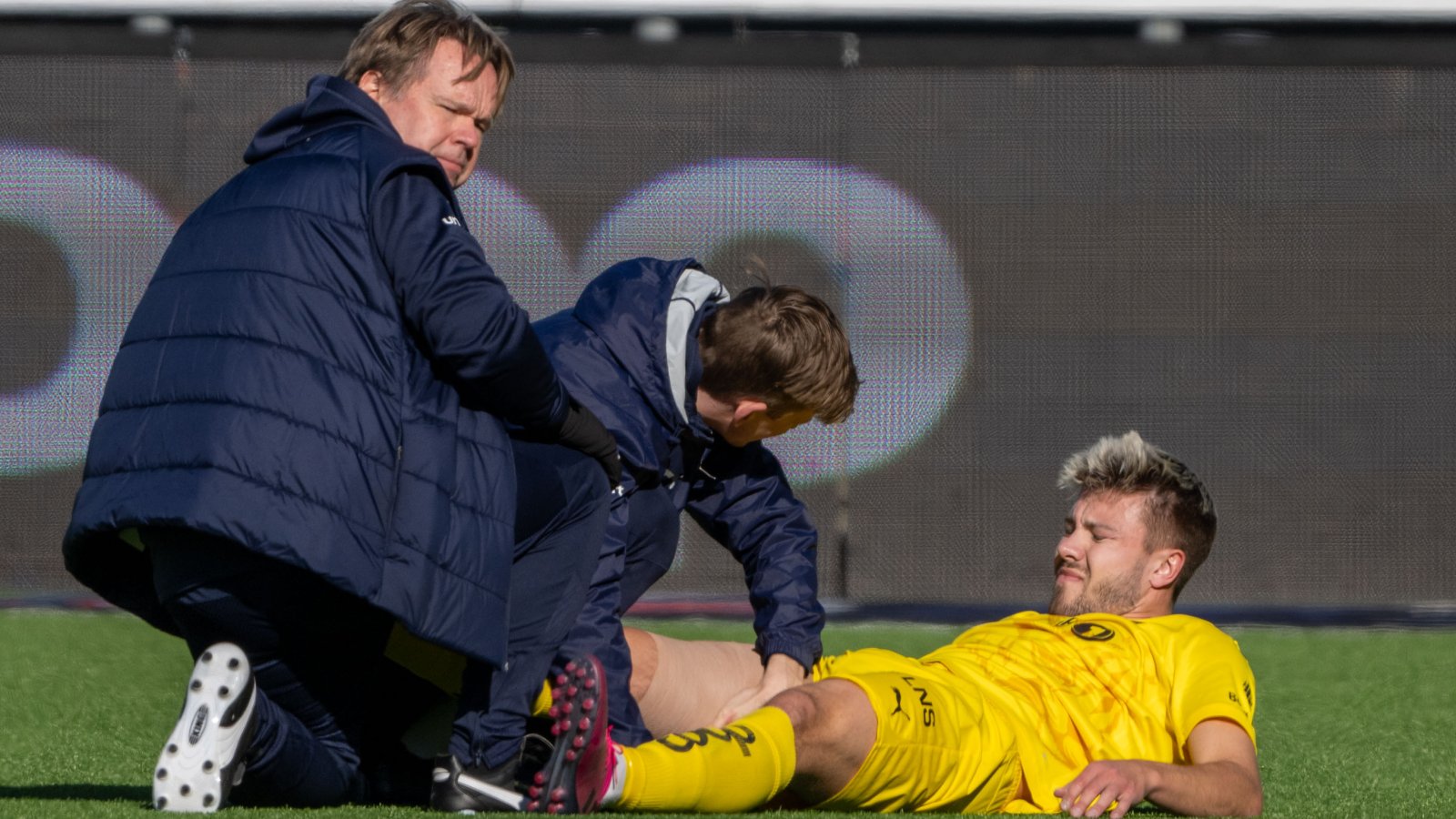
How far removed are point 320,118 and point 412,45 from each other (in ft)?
0.67

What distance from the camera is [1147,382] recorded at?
7.00 m

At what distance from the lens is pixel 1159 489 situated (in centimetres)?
313

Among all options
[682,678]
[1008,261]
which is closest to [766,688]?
[682,678]

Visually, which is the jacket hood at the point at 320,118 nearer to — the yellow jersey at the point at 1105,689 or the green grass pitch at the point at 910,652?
the green grass pitch at the point at 910,652

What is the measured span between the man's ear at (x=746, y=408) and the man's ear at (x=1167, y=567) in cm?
77

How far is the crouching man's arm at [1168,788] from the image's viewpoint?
242 cm

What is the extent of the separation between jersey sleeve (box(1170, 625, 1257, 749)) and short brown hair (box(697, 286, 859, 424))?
0.70 m

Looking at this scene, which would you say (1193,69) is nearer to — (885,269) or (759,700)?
(885,269)

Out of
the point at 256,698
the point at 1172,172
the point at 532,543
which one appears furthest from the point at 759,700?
the point at 1172,172

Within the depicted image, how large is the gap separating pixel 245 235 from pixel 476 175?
15.7 ft

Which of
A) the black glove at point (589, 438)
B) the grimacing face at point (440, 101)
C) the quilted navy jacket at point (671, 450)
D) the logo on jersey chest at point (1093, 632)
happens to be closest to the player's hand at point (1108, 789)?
the logo on jersey chest at point (1093, 632)

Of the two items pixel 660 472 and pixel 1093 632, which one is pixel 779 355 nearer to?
pixel 660 472

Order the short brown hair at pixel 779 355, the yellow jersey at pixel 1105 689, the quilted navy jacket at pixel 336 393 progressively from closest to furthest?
the quilted navy jacket at pixel 336 393 < the yellow jersey at pixel 1105 689 < the short brown hair at pixel 779 355

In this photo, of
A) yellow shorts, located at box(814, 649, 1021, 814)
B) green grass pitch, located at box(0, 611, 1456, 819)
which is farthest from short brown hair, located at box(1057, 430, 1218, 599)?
yellow shorts, located at box(814, 649, 1021, 814)
